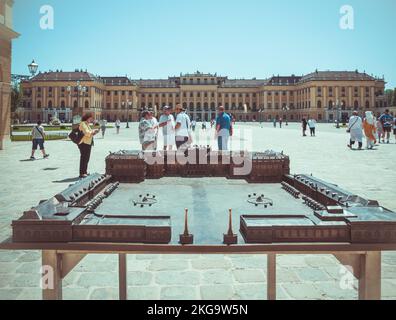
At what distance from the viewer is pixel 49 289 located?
2.39 m

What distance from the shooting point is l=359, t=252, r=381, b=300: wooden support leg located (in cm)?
235

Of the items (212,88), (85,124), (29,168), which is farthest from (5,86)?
(212,88)

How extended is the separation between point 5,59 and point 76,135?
13706 millimetres

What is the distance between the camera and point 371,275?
2369 millimetres

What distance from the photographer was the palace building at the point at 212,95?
323 feet

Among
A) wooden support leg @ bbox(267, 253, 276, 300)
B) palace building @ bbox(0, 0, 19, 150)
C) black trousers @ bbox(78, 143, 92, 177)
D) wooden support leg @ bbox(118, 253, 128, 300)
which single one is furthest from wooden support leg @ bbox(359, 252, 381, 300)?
palace building @ bbox(0, 0, 19, 150)

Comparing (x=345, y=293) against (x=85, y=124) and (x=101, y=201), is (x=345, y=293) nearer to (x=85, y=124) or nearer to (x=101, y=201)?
(x=101, y=201)

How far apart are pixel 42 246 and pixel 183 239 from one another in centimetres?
78

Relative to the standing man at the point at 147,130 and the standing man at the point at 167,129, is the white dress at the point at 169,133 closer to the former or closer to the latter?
the standing man at the point at 167,129

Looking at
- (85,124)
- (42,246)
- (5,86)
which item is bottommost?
(42,246)

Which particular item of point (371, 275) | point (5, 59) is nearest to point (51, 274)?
point (371, 275)

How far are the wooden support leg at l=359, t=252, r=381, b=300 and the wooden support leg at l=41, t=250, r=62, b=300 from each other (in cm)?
187

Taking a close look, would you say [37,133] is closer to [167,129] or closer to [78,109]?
[78,109]

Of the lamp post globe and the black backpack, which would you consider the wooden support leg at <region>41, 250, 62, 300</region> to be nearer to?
the black backpack
